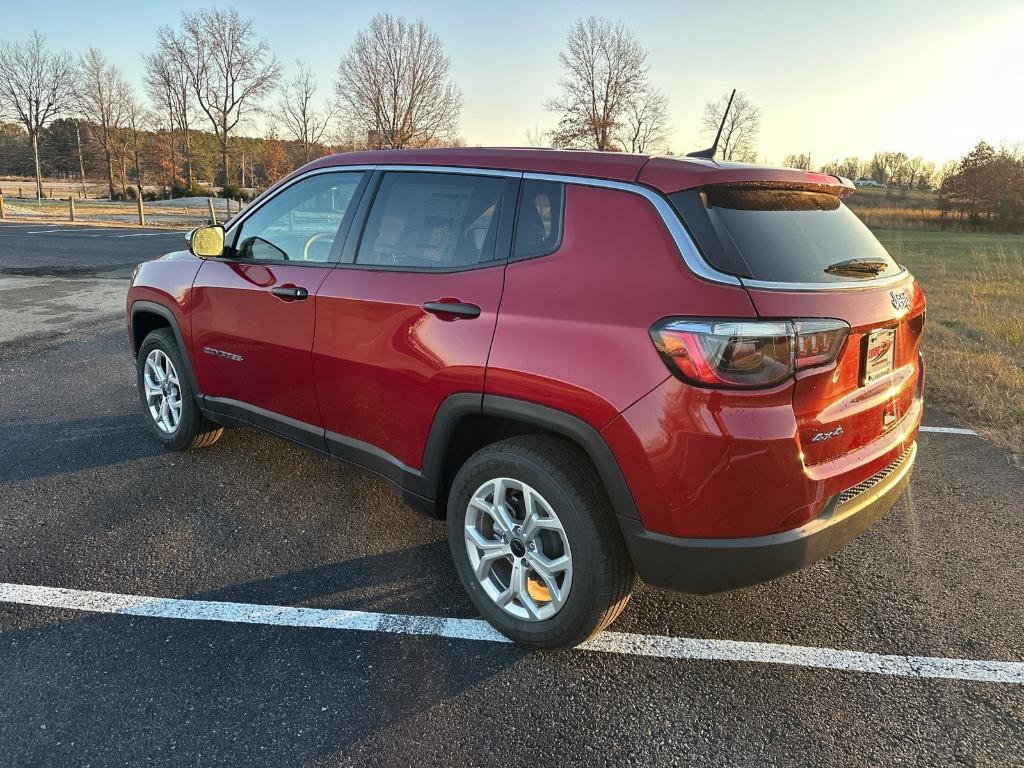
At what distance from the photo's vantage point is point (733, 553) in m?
2.17

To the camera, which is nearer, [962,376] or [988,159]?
[962,376]

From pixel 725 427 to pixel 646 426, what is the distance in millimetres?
231

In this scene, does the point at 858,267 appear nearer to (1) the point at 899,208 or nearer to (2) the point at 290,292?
(2) the point at 290,292

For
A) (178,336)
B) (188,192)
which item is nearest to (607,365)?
(178,336)

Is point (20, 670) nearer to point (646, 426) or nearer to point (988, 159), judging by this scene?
point (646, 426)

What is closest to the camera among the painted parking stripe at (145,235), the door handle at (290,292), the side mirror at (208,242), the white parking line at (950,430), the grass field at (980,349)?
the door handle at (290,292)

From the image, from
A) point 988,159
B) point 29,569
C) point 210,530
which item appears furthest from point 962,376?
point 988,159

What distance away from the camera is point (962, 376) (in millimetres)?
6496

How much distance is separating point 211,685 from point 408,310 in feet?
4.93

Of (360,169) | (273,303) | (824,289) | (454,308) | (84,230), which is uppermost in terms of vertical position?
(360,169)

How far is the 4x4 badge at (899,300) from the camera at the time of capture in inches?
99.0

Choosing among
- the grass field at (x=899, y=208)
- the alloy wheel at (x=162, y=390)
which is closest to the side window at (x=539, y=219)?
the alloy wheel at (x=162, y=390)

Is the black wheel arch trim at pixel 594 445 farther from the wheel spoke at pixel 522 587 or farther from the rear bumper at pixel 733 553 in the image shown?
the wheel spoke at pixel 522 587

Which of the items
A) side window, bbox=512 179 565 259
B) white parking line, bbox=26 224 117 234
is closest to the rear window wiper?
side window, bbox=512 179 565 259
